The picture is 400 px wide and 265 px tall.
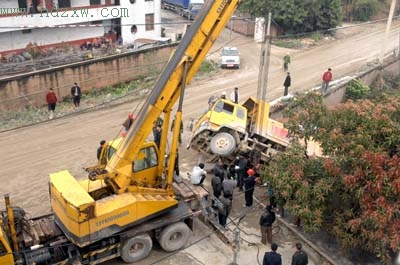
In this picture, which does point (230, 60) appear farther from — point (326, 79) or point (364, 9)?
point (364, 9)

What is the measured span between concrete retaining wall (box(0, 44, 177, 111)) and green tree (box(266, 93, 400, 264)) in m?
15.1

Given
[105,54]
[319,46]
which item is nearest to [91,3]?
[105,54]

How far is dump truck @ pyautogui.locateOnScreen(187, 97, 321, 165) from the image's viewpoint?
636 inches

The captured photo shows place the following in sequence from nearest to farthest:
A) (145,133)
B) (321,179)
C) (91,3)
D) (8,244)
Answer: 1. (8,244)
2. (145,133)
3. (321,179)
4. (91,3)

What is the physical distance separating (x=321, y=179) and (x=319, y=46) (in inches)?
1104

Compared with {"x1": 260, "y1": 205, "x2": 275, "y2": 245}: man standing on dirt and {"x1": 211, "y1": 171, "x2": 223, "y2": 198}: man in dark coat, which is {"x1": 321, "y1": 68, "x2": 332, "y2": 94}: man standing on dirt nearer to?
{"x1": 211, "y1": 171, "x2": 223, "y2": 198}: man in dark coat

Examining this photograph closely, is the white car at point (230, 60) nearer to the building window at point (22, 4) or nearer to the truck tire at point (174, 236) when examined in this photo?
the building window at point (22, 4)

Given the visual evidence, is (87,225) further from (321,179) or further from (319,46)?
(319,46)

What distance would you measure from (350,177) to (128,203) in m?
5.38

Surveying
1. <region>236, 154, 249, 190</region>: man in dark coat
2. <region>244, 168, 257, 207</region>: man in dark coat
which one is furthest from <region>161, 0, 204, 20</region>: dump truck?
<region>244, 168, 257, 207</region>: man in dark coat

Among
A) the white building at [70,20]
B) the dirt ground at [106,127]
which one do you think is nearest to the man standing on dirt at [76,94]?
the dirt ground at [106,127]

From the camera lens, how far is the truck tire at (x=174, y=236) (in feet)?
40.0

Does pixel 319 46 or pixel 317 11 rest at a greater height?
pixel 317 11

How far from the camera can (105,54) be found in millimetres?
29141
